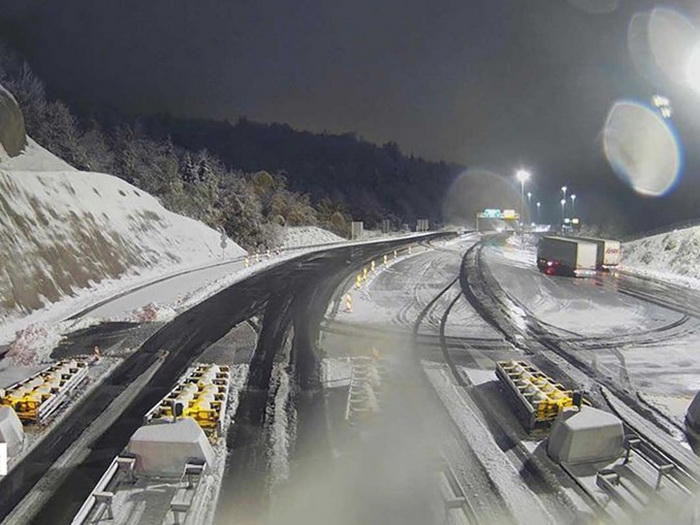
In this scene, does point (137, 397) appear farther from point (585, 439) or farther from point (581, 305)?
point (581, 305)

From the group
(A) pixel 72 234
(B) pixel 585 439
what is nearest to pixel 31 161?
(A) pixel 72 234

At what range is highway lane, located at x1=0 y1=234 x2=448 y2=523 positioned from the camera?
905 cm

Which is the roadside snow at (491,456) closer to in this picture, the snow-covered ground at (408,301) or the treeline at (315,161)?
the snow-covered ground at (408,301)

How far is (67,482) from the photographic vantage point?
30.6 feet

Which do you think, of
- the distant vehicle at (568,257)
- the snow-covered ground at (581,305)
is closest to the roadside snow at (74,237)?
the snow-covered ground at (581,305)

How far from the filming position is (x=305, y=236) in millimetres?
63750

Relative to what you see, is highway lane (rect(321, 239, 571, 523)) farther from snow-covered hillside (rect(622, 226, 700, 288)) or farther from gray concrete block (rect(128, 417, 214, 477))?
snow-covered hillside (rect(622, 226, 700, 288))

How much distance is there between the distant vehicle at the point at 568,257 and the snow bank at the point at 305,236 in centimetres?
2877

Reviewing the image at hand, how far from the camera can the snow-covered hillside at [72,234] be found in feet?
75.6

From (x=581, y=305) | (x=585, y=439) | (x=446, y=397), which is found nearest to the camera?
(x=585, y=439)

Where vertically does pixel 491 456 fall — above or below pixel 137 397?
below

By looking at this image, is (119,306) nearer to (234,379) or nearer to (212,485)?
(234,379)

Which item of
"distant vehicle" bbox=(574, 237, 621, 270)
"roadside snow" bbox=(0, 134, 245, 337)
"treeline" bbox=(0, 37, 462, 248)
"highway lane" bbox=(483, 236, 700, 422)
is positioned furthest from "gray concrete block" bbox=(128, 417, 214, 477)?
"treeline" bbox=(0, 37, 462, 248)

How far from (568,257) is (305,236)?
34.5 meters
